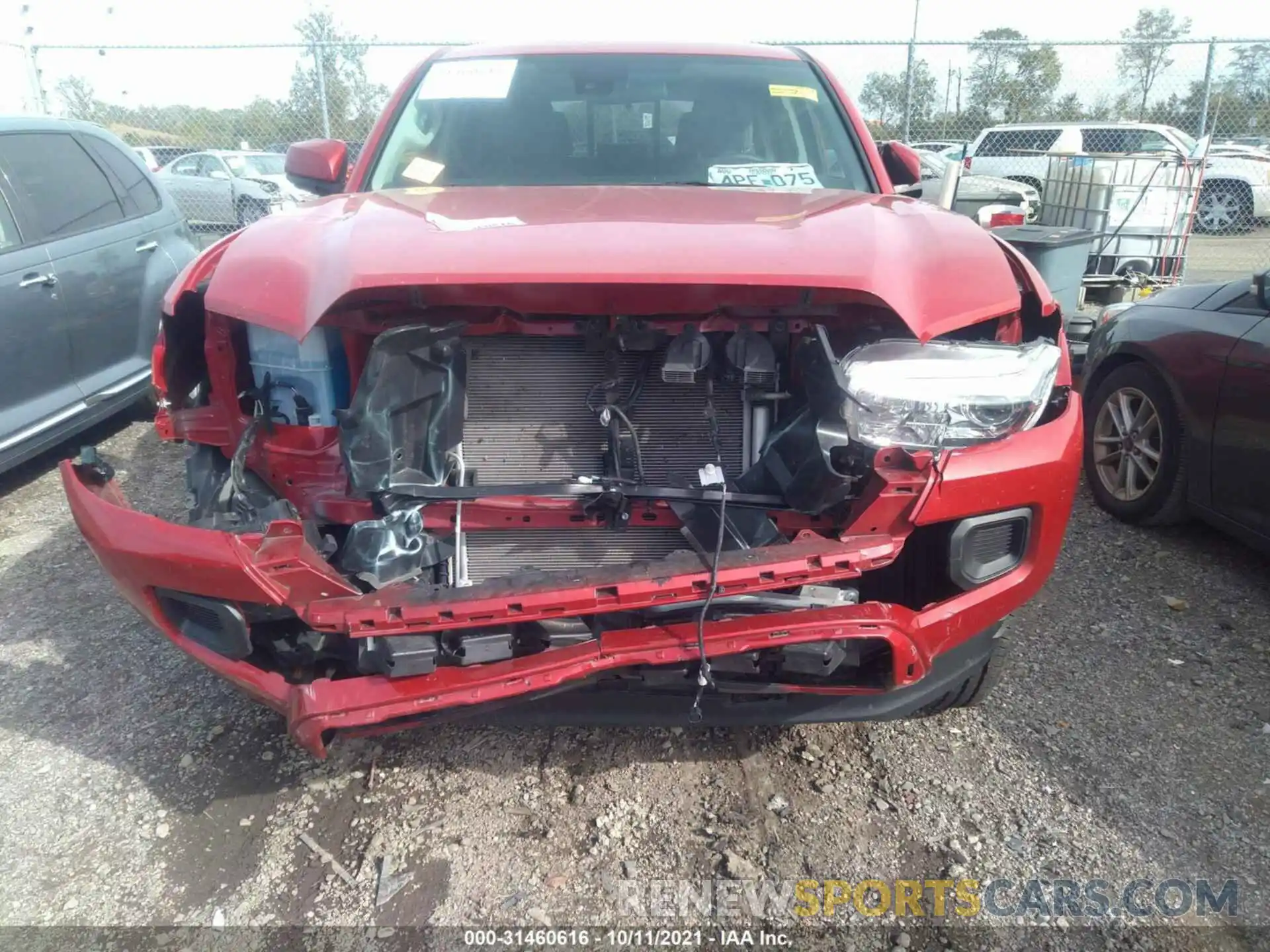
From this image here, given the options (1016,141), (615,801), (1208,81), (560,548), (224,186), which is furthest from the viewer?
(224,186)

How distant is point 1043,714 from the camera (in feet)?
8.84

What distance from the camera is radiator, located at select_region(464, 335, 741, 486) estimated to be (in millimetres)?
2271

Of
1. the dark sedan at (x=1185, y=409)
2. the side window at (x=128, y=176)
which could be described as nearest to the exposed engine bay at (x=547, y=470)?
the dark sedan at (x=1185, y=409)

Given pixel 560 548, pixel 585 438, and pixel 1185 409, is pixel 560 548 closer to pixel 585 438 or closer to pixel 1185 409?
pixel 585 438

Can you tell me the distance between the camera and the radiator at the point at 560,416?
227 cm

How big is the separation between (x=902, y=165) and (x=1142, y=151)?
389 inches

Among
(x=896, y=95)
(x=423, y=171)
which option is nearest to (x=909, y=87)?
(x=896, y=95)

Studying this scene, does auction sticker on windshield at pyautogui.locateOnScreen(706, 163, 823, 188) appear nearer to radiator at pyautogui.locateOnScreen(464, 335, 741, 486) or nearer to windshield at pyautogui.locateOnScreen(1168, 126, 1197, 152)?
radiator at pyautogui.locateOnScreen(464, 335, 741, 486)

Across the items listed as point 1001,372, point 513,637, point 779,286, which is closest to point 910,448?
point 1001,372

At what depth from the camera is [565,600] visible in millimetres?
1803

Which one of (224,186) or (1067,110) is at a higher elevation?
(1067,110)

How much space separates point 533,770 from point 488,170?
6.75 feet

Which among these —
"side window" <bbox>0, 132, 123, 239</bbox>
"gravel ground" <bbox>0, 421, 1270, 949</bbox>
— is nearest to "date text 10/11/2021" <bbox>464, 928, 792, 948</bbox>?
"gravel ground" <bbox>0, 421, 1270, 949</bbox>

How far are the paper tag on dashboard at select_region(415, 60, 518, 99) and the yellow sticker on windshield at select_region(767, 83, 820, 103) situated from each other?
39.1 inches
